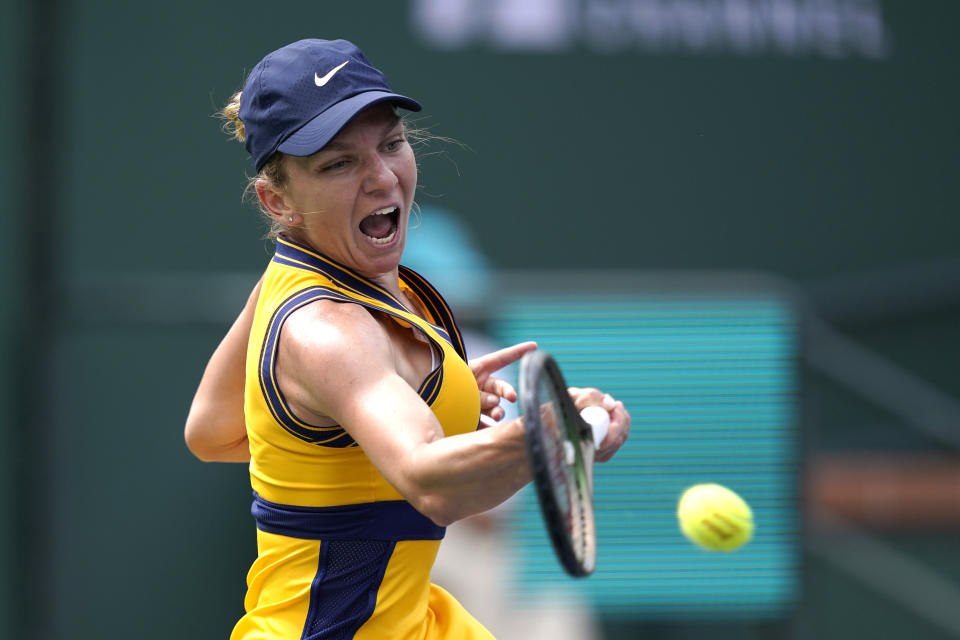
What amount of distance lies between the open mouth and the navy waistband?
498mm

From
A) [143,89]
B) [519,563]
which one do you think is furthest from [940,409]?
[143,89]

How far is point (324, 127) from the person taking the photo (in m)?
2.25

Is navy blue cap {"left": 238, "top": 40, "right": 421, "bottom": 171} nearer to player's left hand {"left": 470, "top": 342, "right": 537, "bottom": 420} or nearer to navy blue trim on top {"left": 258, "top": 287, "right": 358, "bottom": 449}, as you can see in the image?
navy blue trim on top {"left": 258, "top": 287, "right": 358, "bottom": 449}

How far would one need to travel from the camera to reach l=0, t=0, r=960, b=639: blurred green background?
6383mm

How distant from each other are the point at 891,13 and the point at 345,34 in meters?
3.14

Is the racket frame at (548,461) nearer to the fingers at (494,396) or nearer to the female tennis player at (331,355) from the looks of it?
the female tennis player at (331,355)

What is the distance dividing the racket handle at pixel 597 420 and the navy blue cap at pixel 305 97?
2.21ft

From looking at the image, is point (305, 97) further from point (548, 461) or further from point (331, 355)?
point (548, 461)

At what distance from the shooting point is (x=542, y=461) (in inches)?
71.9

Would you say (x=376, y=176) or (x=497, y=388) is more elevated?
(x=376, y=176)

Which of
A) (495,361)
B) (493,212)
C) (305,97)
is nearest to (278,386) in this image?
(305,97)

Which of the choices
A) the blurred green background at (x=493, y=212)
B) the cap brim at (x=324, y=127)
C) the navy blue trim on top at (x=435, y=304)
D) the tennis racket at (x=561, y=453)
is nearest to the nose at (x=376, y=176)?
the cap brim at (x=324, y=127)

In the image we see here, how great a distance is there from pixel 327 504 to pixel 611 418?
579 millimetres

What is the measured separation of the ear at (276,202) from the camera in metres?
2.41
